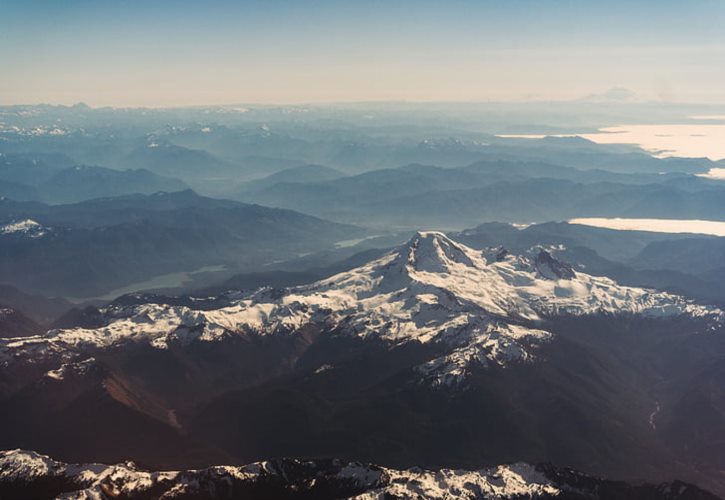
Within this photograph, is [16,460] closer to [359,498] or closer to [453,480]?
[359,498]

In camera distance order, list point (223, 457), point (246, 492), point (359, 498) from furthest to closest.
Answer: point (223, 457) → point (246, 492) → point (359, 498)

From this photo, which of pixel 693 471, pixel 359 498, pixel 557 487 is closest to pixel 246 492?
pixel 359 498

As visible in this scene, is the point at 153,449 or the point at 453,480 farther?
the point at 153,449

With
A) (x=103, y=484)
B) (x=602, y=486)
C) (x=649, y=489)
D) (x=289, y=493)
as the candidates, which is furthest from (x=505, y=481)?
(x=103, y=484)

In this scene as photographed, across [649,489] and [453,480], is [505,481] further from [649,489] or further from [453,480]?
[649,489]

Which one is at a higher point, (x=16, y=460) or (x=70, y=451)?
(x=16, y=460)

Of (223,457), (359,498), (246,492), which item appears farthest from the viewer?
(223,457)
